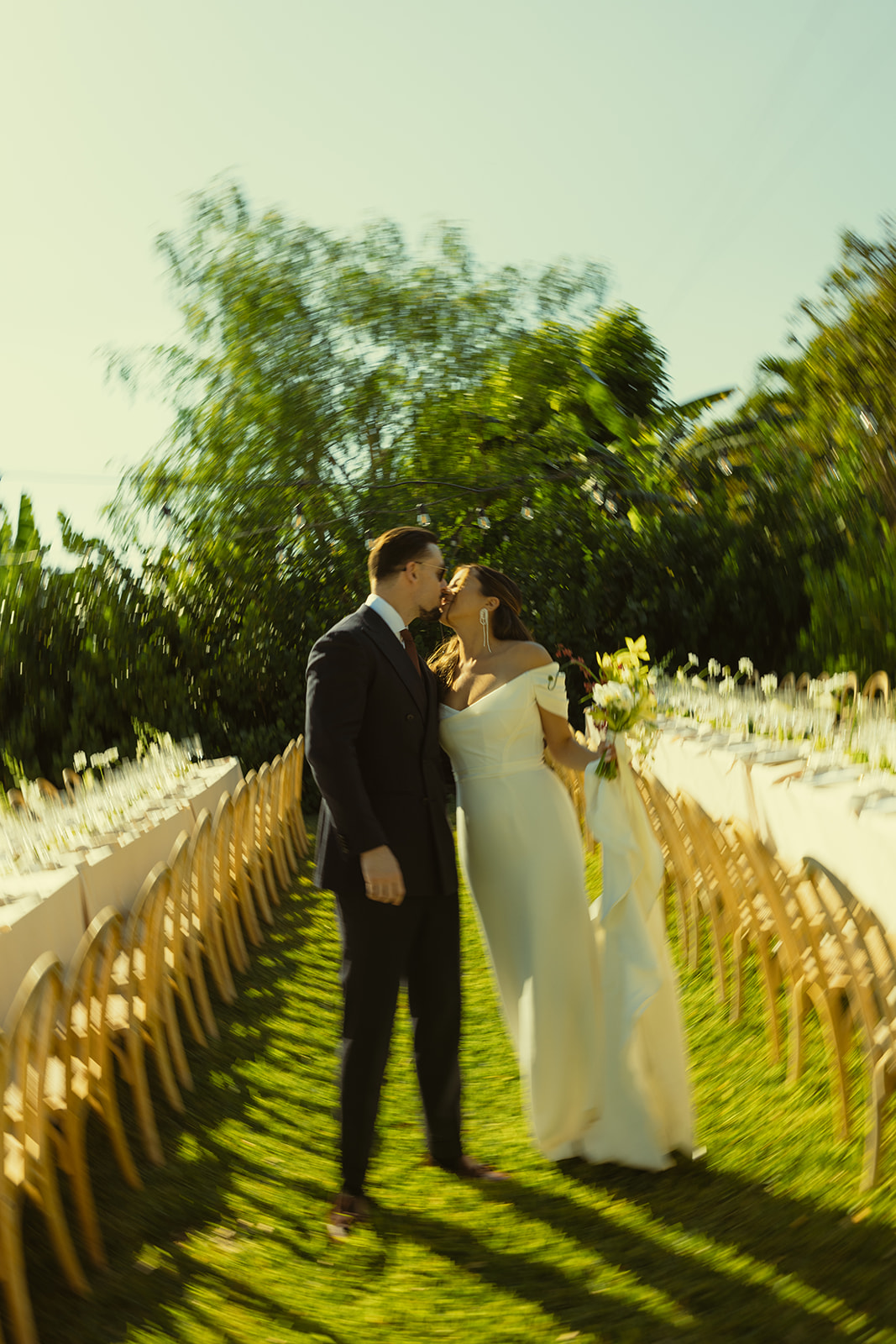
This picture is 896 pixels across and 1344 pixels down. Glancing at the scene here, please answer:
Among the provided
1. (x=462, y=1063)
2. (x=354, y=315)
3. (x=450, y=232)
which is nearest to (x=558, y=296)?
(x=450, y=232)

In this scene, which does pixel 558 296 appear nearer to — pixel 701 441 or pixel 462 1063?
pixel 701 441

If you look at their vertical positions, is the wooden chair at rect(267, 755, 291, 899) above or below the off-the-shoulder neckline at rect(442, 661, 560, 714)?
below

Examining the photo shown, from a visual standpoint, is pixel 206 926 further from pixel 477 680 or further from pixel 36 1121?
pixel 36 1121

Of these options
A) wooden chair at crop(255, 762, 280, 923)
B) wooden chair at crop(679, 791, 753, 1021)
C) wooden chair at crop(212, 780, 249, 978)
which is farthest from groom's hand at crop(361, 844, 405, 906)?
wooden chair at crop(255, 762, 280, 923)

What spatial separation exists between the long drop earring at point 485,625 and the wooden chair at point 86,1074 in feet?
5.29

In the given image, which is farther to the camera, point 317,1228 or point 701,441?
point 701,441

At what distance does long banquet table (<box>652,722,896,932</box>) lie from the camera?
163 inches

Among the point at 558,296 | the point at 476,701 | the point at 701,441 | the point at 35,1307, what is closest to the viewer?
the point at 35,1307

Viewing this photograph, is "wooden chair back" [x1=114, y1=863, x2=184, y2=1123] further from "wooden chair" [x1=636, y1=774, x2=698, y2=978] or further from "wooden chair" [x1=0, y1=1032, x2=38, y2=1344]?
"wooden chair" [x1=636, y1=774, x2=698, y2=978]

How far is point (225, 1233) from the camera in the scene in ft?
11.6

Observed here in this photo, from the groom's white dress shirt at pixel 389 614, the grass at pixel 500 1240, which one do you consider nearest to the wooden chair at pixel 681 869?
the grass at pixel 500 1240

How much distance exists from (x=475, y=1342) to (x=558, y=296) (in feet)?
55.9

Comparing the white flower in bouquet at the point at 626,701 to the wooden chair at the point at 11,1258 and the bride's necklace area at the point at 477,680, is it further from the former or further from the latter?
the wooden chair at the point at 11,1258

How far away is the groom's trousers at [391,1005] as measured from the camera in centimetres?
331
